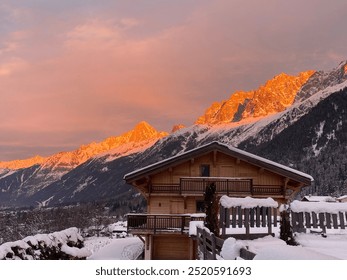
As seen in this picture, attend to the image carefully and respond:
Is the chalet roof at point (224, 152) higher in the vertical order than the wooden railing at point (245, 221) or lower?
higher

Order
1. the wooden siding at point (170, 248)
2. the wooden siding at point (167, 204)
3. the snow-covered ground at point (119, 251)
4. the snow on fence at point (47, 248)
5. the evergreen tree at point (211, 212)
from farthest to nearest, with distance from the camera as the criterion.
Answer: the snow-covered ground at point (119, 251), the wooden siding at point (167, 204), the wooden siding at point (170, 248), the evergreen tree at point (211, 212), the snow on fence at point (47, 248)

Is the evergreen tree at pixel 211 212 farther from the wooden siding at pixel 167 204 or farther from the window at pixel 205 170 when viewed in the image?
the window at pixel 205 170

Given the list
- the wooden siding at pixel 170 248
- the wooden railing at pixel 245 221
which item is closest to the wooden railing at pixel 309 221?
the wooden railing at pixel 245 221

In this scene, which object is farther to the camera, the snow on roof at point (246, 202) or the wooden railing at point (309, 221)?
the wooden railing at point (309, 221)

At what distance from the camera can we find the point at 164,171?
115 ft

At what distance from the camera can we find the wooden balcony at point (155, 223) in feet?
103

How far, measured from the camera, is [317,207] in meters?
16.2

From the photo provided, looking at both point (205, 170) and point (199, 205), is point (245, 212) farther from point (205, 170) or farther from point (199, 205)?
point (205, 170)

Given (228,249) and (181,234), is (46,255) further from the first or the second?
(181,234)

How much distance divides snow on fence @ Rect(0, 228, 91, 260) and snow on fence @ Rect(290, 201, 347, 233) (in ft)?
26.2

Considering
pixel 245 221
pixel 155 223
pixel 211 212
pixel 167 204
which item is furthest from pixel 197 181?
pixel 245 221

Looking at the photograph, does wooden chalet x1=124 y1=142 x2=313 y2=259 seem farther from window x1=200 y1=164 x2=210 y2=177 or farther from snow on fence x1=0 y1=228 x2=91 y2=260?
snow on fence x1=0 y1=228 x2=91 y2=260
